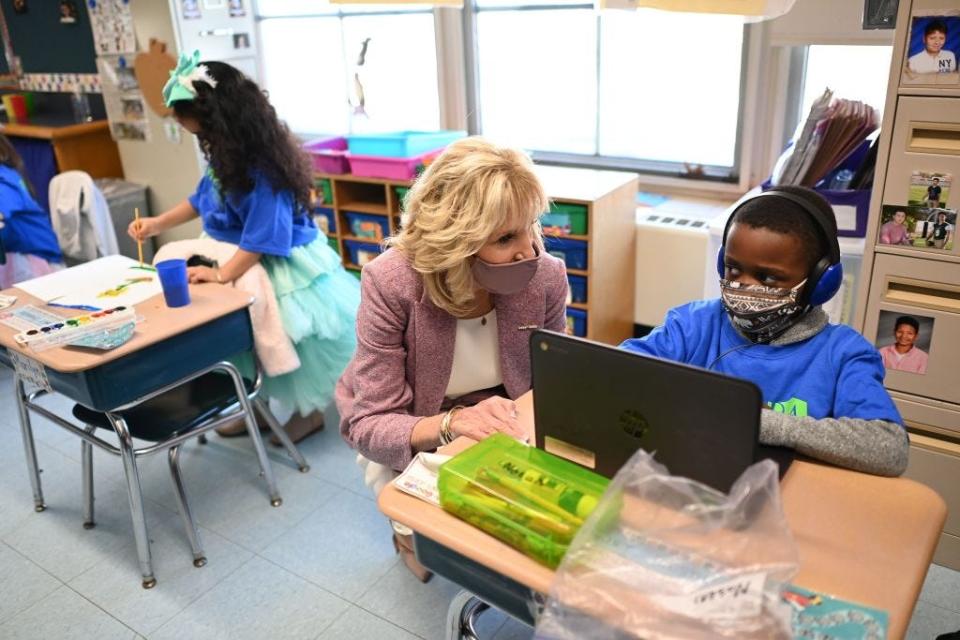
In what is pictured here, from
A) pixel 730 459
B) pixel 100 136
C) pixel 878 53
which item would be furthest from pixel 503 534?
pixel 100 136

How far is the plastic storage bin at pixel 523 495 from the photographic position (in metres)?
0.97

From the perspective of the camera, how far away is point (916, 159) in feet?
5.85

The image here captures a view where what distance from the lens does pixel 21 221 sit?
329 centimetres

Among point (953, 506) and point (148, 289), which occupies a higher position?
point (148, 289)

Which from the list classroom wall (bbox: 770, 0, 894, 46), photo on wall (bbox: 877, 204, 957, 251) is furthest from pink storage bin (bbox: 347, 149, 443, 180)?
photo on wall (bbox: 877, 204, 957, 251)

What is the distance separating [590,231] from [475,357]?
128 cm

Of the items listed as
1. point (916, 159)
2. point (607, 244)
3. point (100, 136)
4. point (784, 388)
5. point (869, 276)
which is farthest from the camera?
point (100, 136)

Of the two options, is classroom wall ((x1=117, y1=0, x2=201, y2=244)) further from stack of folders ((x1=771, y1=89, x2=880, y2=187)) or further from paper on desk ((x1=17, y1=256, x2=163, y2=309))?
stack of folders ((x1=771, y1=89, x2=880, y2=187))

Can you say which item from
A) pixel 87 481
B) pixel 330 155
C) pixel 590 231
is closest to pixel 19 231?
pixel 330 155

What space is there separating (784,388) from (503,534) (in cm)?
60

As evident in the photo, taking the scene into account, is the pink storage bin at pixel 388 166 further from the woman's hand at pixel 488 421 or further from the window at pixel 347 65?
the woman's hand at pixel 488 421

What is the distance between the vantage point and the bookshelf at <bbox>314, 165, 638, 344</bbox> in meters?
2.88

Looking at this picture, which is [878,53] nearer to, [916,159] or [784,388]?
[916,159]

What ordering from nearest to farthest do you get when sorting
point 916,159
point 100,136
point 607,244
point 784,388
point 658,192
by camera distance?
point 784,388 < point 916,159 < point 607,244 < point 658,192 < point 100,136
